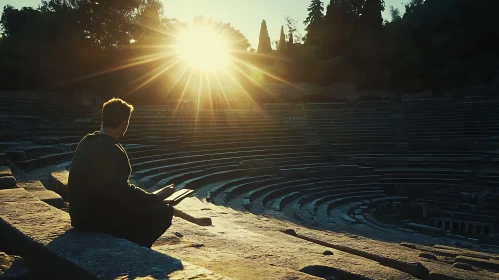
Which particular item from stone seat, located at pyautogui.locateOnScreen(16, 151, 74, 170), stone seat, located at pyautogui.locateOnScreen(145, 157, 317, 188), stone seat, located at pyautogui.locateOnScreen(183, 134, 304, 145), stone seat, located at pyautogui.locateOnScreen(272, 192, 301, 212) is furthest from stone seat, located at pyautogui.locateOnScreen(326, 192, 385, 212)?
stone seat, located at pyautogui.locateOnScreen(16, 151, 74, 170)

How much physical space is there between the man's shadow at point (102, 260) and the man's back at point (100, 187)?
14 centimetres

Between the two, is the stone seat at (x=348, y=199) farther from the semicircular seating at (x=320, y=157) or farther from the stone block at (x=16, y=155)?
the stone block at (x=16, y=155)

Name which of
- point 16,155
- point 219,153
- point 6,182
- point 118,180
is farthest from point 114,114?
point 219,153

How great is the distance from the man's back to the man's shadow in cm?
14

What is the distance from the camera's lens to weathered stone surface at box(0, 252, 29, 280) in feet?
8.55

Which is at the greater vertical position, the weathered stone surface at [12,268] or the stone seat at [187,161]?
the weathered stone surface at [12,268]

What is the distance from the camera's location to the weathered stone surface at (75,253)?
84.0 inches

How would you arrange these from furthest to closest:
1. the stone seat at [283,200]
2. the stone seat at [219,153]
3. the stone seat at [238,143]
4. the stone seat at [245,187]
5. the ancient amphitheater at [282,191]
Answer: the stone seat at [238,143], the stone seat at [219,153], the stone seat at [245,187], the stone seat at [283,200], the ancient amphitheater at [282,191]

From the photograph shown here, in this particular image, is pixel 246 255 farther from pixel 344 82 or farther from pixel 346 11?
pixel 346 11

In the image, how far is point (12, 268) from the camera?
8.97 feet

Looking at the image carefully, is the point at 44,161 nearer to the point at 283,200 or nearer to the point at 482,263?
the point at 283,200

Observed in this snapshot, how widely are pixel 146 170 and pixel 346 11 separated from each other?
41.9 m

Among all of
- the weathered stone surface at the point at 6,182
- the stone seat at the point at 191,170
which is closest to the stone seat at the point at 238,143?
the stone seat at the point at 191,170

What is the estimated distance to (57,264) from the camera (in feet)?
7.83
